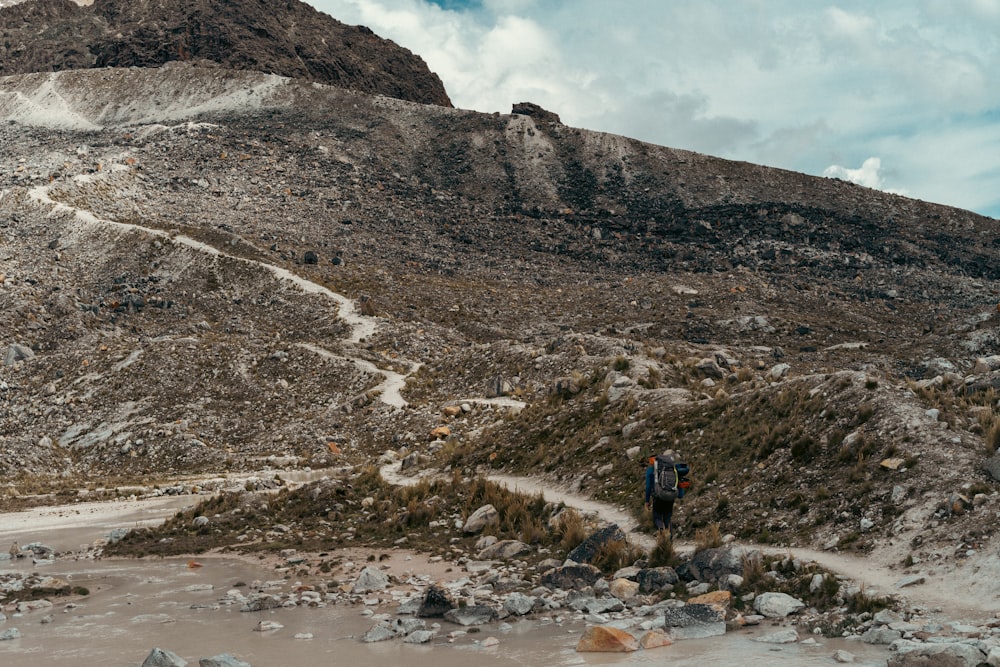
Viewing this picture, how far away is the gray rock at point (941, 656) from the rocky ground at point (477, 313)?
2.79 metres

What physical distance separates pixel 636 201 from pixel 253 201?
37.2 metres

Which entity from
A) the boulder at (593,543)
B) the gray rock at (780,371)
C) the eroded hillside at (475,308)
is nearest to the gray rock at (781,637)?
the eroded hillside at (475,308)

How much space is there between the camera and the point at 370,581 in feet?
48.0

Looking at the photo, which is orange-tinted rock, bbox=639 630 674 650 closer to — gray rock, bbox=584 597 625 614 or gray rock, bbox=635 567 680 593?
gray rock, bbox=584 597 625 614

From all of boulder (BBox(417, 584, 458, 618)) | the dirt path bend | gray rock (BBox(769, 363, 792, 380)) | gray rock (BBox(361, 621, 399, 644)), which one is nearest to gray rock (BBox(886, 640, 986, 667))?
the dirt path bend

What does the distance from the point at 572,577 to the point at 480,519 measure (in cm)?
546

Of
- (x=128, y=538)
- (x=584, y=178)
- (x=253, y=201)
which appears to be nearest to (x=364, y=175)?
(x=253, y=201)

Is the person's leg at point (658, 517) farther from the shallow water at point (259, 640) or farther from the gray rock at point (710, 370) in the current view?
the gray rock at point (710, 370)

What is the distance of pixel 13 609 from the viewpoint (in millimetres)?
13867

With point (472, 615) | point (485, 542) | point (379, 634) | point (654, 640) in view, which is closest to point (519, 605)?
point (472, 615)

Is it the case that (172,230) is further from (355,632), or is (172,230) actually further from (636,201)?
(355,632)

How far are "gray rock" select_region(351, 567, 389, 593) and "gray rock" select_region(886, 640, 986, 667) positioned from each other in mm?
8611

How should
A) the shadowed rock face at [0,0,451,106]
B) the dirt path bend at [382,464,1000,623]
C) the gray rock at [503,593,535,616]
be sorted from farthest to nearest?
the shadowed rock face at [0,0,451,106], the gray rock at [503,593,535,616], the dirt path bend at [382,464,1000,623]

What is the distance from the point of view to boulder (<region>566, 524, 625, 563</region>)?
49.8 ft
